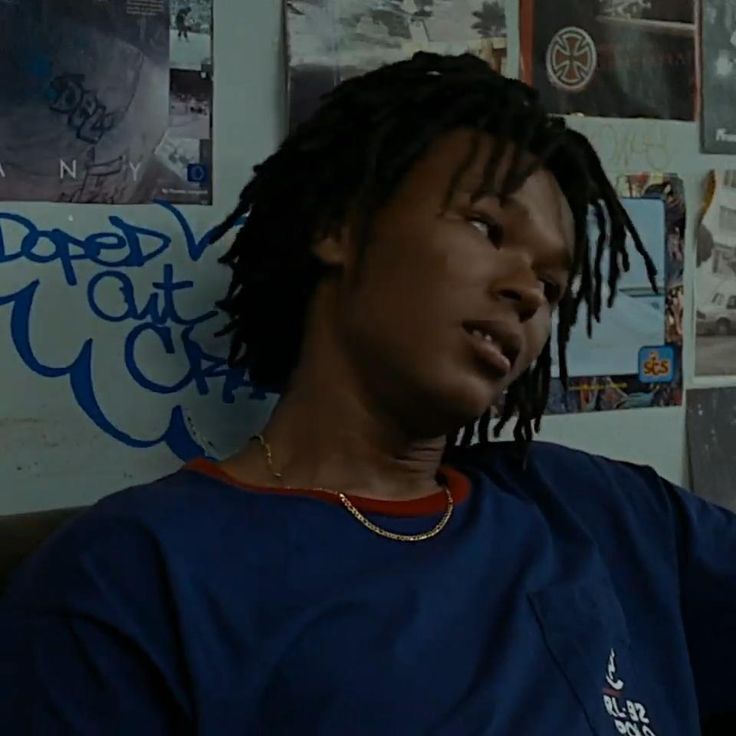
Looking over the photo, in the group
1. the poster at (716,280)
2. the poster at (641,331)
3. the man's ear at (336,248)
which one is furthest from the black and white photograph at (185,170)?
the poster at (716,280)

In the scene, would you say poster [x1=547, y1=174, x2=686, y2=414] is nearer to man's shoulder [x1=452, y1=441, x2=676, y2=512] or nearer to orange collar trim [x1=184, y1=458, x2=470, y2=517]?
man's shoulder [x1=452, y1=441, x2=676, y2=512]

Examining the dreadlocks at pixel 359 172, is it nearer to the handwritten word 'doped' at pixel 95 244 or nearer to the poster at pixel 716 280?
the handwritten word 'doped' at pixel 95 244

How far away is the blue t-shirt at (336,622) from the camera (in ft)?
1.99

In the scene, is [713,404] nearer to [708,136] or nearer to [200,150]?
[708,136]

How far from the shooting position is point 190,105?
0.83m

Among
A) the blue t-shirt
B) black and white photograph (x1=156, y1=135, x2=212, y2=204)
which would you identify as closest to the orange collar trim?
the blue t-shirt

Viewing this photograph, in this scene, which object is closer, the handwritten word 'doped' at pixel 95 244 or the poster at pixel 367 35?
the handwritten word 'doped' at pixel 95 244

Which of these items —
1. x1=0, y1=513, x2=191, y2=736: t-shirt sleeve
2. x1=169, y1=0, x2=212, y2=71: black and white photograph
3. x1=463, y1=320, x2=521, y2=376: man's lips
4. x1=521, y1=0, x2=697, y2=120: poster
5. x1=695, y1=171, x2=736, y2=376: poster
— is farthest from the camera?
x1=695, y1=171, x2=736, y2=376: poster

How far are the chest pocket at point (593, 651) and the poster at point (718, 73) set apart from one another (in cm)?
53

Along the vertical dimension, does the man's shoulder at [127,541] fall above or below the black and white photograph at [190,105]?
below

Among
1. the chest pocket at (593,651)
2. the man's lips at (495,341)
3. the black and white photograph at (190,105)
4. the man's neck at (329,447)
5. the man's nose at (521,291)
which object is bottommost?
the chest pocket at (593,651)

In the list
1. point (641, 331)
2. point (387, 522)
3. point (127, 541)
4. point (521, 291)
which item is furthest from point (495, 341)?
point (641, 331)

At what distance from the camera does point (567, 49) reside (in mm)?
1019

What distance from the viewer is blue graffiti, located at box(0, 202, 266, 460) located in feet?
2.56
